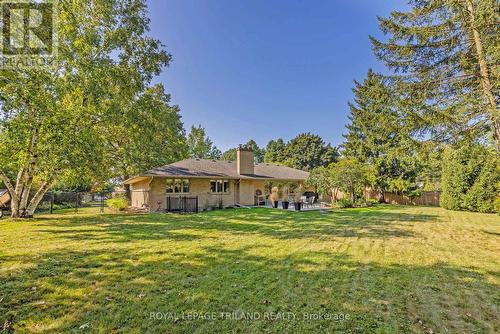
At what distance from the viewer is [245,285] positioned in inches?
173

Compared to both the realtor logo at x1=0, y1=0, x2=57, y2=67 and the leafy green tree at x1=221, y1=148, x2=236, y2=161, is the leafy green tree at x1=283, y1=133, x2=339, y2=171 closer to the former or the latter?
the leafy green tree at x1=221, y1=148, x2=236, y2=161

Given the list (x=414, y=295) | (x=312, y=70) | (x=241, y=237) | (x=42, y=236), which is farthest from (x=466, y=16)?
(x=42, y=236)

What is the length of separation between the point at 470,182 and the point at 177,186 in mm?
21744

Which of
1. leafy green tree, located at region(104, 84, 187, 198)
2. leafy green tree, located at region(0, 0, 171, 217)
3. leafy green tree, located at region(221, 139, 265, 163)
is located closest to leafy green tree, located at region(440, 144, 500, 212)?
leafy green tree, located at region(104, 84, 187, 198)

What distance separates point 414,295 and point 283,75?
64.7 ft

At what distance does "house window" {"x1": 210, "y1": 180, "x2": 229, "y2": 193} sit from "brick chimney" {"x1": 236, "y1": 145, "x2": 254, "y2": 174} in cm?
178

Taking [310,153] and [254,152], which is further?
[254,152]

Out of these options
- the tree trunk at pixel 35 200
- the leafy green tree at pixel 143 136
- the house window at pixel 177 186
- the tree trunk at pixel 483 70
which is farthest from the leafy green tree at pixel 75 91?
the tree trunk at pixel 483 70

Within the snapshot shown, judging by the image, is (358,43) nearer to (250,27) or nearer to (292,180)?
(250,27)

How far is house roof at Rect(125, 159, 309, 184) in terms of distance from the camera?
56.9ft

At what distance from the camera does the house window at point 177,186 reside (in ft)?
58.0

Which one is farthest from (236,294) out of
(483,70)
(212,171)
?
(212,171)

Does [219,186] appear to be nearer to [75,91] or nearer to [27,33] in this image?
[75,91]

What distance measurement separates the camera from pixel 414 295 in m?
4.14
